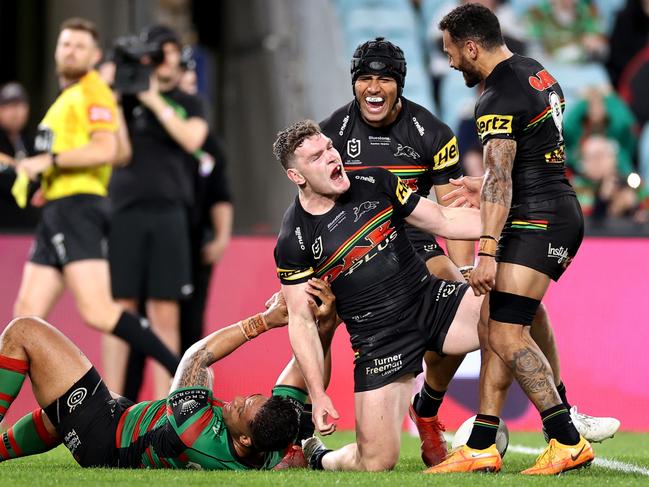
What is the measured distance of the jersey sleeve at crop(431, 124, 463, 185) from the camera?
259 inches

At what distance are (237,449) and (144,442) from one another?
43 cm

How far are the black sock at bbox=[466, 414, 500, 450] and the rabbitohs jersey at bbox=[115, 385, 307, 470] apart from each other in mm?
870

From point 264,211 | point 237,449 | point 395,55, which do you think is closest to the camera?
point 237,449

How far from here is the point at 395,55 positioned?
6523mm

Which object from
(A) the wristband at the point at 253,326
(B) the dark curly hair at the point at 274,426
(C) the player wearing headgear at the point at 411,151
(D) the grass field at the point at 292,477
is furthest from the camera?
(C) the player wearing headgear at the point at 411,151

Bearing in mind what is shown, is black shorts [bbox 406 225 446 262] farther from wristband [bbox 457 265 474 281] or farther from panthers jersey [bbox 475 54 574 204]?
panthers jersey [bbox 475 54 574 204]

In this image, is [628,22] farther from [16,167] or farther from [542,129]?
[542,129]

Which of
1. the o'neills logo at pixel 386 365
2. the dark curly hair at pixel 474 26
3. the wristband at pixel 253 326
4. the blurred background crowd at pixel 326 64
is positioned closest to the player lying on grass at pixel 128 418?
the wristband at pixel 253 326

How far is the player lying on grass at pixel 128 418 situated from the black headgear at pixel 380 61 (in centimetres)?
123

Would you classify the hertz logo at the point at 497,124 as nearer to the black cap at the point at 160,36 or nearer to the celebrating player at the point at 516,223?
the celebrating player at the point at 516,223

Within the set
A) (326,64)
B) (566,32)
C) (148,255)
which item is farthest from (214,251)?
(566,32)

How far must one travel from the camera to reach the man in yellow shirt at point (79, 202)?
8.24m

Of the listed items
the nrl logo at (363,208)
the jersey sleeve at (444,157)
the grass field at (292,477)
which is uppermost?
the jersey sleeve at (444,157)

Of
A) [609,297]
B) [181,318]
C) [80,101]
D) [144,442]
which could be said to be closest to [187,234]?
[181,318]
